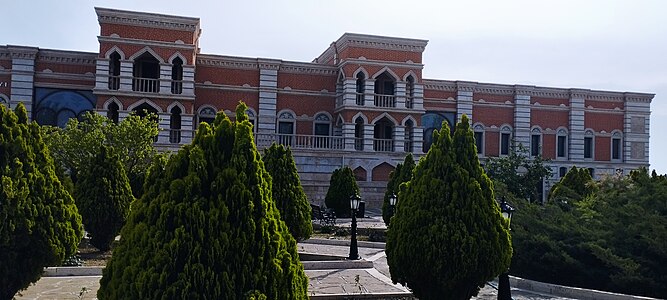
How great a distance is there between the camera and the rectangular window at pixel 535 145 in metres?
34.9

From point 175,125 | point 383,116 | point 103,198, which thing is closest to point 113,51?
point 175,125

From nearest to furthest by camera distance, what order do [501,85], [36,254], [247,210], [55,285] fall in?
[247,210]
[36,254]
[55,285]
[501,85]

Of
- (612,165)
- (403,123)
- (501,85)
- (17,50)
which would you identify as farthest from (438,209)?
(612,165)

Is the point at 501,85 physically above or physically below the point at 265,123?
above

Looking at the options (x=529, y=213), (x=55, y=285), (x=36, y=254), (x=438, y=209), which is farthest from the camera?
(x=529, y=213)

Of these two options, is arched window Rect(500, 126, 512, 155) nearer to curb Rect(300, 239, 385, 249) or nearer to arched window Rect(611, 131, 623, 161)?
arched window Rect(611, 131, 623, 161)

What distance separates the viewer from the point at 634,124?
1416 inches

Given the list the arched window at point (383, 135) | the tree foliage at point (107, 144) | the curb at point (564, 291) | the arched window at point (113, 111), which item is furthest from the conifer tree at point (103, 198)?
the arched window at point (383, 135)

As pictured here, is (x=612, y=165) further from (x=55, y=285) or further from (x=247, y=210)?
(x=247, y=210)

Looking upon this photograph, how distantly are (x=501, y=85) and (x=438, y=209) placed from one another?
2740 centimetres

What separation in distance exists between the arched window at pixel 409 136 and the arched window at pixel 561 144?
995 cm

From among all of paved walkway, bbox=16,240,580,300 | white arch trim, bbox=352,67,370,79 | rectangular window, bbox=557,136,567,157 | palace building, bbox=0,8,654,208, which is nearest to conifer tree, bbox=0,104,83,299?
paved walkway, bbox=16,240,580,300

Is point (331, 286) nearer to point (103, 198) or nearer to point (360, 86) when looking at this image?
point (103, 198)

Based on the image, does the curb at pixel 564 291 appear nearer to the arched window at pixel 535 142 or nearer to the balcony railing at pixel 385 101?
the balcony railing at pixel 385 101
